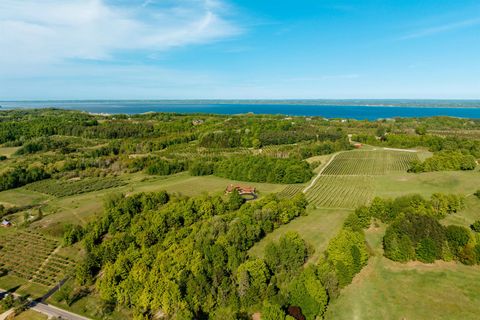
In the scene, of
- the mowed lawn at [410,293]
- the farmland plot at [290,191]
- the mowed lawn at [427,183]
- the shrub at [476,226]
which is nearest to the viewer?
the mowed lawn at [410,293]

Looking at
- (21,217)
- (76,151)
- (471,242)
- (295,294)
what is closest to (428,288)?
(471,242)

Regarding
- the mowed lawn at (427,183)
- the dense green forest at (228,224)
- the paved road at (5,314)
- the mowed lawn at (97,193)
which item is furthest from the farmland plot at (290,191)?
the paved road at (5,314)

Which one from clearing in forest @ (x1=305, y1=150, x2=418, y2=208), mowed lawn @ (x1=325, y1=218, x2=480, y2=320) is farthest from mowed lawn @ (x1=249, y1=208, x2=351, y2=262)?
mowed lawn @ (x1=325, y1=218, x2=480, y2=320)

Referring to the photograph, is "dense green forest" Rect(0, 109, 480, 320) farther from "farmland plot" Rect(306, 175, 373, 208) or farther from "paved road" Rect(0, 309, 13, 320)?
"paved road" Rect(0, 309, 13, 320)

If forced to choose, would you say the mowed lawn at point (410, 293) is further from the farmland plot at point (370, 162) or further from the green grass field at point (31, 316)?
the farmland plot at point (370, 162)

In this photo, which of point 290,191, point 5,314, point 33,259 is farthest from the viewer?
point 290,191

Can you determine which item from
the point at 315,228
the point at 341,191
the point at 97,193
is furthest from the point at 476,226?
the point at 97,193

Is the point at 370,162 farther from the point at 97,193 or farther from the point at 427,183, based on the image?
the point at 97,193

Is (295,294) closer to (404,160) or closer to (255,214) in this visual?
(255,214)

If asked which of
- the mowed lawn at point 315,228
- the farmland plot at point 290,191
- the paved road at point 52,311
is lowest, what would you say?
the paved road at point 52,311
